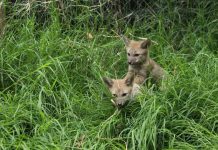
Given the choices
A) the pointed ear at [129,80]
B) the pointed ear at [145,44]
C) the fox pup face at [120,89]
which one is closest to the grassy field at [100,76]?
the fox pup face at [120,89]

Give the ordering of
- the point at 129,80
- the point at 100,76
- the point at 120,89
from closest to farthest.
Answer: the point at 120,89 < the point at 129,80 < the point at 100,76

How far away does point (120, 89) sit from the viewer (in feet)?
20.1

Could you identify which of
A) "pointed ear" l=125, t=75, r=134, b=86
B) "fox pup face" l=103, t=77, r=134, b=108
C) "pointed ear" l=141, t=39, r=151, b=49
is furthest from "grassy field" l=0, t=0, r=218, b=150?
"pointed ear" l=141, t=39, r=151, b=49

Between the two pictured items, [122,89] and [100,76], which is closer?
[122,89]

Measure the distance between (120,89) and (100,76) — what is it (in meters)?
0.58

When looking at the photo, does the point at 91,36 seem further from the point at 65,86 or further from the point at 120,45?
the point at 65,86

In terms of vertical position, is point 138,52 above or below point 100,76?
above

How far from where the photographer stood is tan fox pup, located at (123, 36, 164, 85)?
6594mm

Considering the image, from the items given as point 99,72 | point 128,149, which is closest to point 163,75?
point 99,72

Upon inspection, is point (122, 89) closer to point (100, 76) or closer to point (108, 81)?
point (108, 81)

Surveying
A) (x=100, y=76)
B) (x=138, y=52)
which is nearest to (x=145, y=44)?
(x=138, y=52)

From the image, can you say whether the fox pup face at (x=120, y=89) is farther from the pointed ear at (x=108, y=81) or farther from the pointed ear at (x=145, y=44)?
the pointed ear at (x=145, y=44)

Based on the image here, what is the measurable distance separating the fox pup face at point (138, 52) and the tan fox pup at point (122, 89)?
474 millimetres

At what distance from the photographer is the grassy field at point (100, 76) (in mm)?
5613
